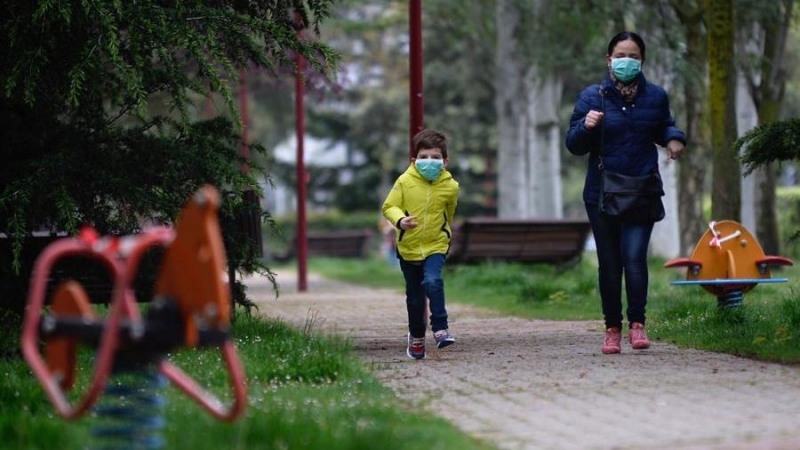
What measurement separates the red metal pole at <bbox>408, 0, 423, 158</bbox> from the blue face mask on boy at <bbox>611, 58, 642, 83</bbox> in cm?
315

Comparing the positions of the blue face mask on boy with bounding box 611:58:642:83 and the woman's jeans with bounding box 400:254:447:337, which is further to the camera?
the woman's jeans with bounding box 400:254:447:337

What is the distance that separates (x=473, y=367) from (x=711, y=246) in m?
3.40

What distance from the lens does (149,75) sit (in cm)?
981

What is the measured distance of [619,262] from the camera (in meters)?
9.68

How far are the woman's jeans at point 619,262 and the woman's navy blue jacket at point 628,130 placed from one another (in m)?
0.39

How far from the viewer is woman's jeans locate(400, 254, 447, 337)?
9578 millimetres

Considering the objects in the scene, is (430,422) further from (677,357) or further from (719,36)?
(719,36)

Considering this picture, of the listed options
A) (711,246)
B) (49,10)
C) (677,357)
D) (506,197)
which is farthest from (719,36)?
(506,197)

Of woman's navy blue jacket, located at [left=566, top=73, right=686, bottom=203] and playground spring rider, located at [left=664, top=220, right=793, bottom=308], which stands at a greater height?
woman's navy blue jacket, located at [left=566, top=73, right=686, bottom=203]

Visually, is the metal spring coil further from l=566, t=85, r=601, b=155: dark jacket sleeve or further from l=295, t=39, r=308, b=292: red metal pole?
l=295, t=39, r=308, b=292: red metal pole

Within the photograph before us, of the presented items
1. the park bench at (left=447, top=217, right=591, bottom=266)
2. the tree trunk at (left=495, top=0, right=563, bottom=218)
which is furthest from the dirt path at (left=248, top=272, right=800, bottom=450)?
the tree trunk at (left=495, top=0, right=563, bottom=218)

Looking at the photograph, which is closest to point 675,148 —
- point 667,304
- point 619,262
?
point 619,262

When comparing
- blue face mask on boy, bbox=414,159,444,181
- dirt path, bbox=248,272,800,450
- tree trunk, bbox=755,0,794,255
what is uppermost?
tree trunk, bbox=755,0,794,255

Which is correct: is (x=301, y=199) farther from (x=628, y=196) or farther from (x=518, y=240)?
(x=628, y=196)
